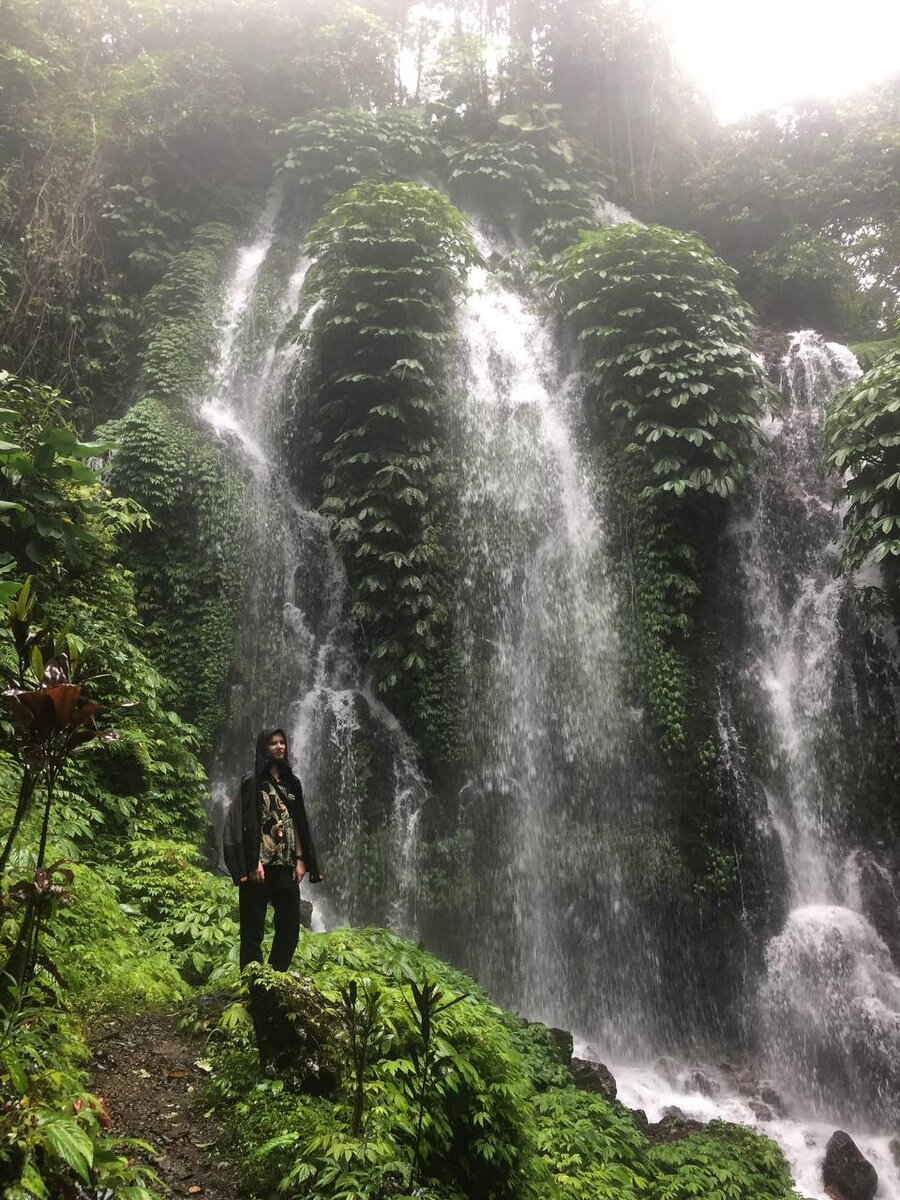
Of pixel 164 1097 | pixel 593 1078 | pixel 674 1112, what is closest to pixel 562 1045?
pixel 593 1078

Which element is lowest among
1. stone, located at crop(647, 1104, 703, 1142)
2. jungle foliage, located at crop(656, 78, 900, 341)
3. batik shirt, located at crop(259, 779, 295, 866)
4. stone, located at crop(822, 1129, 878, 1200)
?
stone, located at crop(822, 1129, 878, 1200)

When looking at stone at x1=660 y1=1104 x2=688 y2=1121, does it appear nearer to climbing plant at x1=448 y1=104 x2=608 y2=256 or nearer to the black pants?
the black pants

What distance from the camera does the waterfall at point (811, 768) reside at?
7.44 metres

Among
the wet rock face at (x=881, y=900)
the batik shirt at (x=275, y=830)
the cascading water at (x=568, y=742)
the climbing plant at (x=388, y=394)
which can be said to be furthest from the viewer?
the climbing plant at (x=388, y=394)

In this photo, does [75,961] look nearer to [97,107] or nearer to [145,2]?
[97,107]

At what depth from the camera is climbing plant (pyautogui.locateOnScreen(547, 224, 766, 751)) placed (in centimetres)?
1004

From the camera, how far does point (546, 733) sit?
968cm

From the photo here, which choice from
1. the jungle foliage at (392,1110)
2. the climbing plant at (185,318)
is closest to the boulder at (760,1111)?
the jungle foliage at (392,1110)

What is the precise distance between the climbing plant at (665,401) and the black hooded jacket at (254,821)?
6317mm

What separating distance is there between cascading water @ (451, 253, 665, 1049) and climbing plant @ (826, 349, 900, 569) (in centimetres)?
313

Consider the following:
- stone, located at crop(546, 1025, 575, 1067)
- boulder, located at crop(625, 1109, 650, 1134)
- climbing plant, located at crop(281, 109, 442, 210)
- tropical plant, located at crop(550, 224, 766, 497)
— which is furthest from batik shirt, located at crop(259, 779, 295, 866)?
climbing plant, located at crop(281, 109, 442, 210)

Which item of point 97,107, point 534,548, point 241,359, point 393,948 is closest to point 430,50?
point 97,107

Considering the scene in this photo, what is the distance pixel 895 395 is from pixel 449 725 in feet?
21.8

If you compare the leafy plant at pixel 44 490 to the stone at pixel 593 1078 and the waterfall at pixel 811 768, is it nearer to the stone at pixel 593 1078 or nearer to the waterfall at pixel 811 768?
the stone at pixel 593 1078
